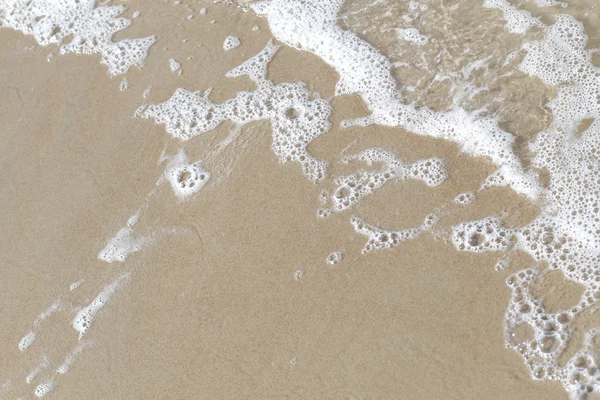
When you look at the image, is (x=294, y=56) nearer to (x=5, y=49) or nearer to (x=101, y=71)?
(x=101, y=71)

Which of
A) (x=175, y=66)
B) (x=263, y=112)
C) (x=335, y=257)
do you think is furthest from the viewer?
(x=175, y=66)

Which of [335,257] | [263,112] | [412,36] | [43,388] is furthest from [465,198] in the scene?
[43,388]

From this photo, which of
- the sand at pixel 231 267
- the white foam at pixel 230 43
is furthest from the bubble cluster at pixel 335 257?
the white foam at pixel 230 43

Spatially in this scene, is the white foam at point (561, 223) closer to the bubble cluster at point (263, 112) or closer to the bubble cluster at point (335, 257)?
the bubble cluster at point (335, 257)

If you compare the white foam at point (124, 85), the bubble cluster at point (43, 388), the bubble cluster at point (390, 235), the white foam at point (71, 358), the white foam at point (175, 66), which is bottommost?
the bubble cluster at point (43, 388)

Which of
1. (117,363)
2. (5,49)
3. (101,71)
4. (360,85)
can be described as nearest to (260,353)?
(117,363)

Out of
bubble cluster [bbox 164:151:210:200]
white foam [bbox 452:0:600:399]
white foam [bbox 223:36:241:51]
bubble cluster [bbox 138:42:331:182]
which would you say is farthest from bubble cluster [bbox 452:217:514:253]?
white foam [bbox 223:36:241:51]

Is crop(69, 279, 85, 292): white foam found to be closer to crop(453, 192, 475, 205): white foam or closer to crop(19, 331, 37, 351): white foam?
crop(19, 331, 37, 351): white foam

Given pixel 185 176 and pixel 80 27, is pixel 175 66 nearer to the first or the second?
pixel 185 176
